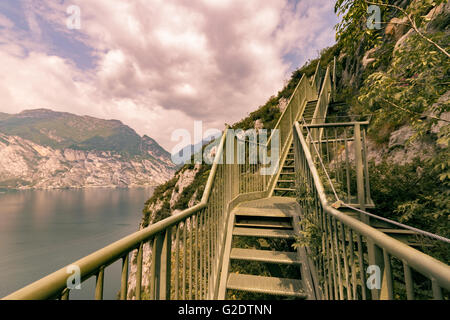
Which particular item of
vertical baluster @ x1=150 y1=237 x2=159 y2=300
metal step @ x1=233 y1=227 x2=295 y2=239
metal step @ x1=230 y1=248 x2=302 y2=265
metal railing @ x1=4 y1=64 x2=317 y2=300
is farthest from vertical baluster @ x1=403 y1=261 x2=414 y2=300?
metal step @ x1=233 y1=227 x2=295 y2=239

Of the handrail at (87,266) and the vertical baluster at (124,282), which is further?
the vertical baluster at (124,282)

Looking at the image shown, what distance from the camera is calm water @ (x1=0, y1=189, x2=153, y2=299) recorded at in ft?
150

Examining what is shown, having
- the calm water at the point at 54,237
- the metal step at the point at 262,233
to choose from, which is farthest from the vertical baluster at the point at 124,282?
the calm water at the point at 54,237

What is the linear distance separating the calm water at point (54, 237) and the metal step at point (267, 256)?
155ft

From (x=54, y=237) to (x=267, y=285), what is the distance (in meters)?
85.9

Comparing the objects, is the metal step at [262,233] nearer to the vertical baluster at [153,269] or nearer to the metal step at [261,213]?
the metal step at [261,213]

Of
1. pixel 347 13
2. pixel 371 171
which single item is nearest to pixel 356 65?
pixel 371 171

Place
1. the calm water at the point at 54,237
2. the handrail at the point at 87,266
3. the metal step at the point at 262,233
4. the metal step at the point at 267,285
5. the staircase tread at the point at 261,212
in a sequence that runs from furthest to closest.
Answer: the calm water at the point at 54,237
the staircase tread at the point at 261,212
the metal step at the point at 262,233
the metal step at the point at 267,285
the handrail at the point at 87,266

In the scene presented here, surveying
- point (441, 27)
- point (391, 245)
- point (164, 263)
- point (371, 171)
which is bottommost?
point (164, 263)

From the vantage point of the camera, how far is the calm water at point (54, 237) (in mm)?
45594
